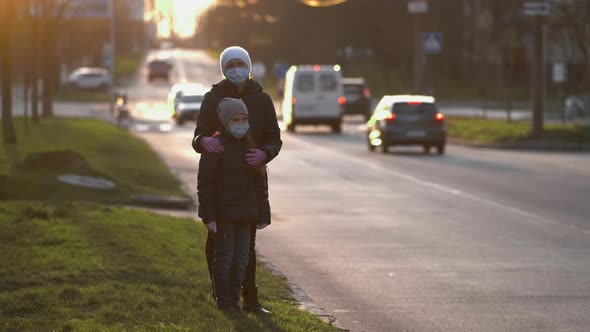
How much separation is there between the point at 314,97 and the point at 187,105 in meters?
9.80

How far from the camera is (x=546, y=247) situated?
15422 millimetres

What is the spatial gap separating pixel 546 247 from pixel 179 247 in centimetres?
383

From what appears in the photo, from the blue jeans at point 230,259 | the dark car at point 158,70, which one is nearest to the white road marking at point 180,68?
the dark car at point 158,70

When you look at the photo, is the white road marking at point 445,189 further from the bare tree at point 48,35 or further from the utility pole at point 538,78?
the bare tree at point 48,35

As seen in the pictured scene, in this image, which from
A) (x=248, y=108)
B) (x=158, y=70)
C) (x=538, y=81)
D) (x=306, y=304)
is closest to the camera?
(x=248, y=108)

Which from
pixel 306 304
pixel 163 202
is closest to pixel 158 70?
pixel 163 202

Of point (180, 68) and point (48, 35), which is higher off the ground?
point (48, 35)

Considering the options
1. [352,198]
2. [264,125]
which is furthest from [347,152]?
[264,125]

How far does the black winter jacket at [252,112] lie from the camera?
9.56 meters

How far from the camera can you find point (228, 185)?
923cm

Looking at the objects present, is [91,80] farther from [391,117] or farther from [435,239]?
[435,239]

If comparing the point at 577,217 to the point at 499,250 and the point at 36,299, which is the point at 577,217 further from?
the point at 36,299

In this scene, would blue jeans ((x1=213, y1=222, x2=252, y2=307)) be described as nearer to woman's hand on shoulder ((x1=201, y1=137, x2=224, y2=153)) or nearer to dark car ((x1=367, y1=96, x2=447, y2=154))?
woman's hand on shoulder ((x1=201, y1=137, x2=224, y2=153))

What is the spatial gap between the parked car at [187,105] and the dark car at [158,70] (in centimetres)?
4986
